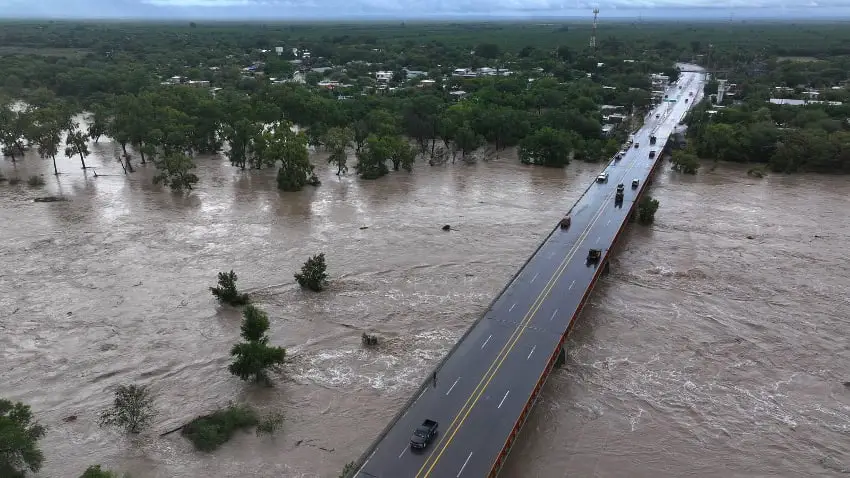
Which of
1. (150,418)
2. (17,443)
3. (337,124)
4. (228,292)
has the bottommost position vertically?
(150,418)

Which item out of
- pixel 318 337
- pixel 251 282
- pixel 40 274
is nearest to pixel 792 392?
pixel 318 337

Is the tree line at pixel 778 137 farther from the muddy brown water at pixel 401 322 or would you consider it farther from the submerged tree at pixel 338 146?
the submerged tree at pixel 338 146

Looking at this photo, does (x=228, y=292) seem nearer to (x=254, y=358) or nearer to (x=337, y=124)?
(x=254, y=358)

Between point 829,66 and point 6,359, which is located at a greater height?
point 829,66

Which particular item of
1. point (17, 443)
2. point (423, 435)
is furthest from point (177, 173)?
point (423, 435)

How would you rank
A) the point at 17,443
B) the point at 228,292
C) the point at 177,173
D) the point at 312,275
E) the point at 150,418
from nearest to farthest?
the point at 17,443
the point at 150,418
the point at 228,292
the point at 312,275
the point at 177,173

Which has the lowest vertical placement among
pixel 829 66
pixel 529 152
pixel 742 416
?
pixel 742 416

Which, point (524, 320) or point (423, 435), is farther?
point (524, 320)

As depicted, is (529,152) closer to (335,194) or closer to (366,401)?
(335,194)
